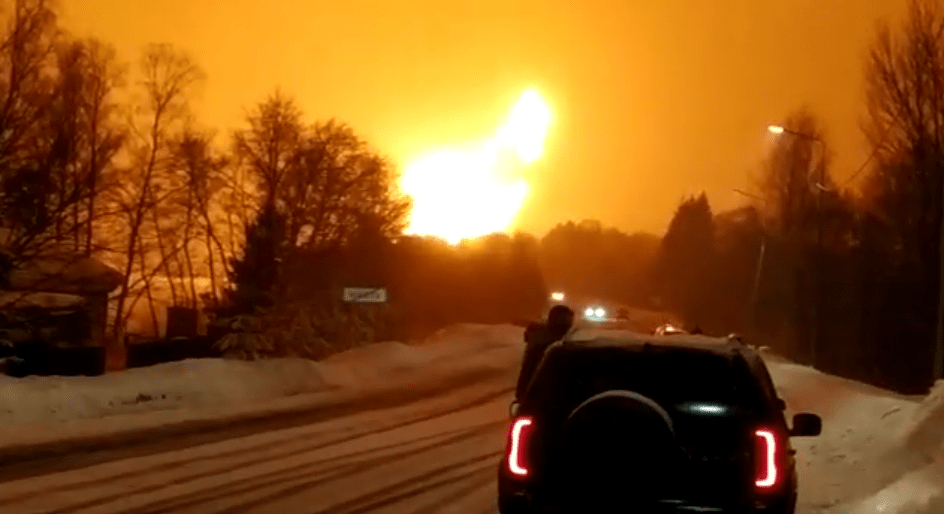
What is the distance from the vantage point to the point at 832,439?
66.7 ft

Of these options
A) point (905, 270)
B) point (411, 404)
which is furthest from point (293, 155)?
point (411, 404)

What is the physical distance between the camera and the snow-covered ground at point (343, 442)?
12.8 meters

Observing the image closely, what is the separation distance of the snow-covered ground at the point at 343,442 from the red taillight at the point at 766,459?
11.2ft

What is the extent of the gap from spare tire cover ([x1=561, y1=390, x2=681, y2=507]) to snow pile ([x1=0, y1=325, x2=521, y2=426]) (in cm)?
1390

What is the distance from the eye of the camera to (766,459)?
25.9 feet

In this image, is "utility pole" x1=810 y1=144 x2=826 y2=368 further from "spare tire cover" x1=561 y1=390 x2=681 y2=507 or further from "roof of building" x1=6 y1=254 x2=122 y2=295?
"spare tire cover" x1=561 y1=390 x2=681 y2=507

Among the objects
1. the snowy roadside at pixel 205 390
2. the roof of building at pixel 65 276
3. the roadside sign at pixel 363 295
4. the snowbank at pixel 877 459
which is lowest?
the snowbank at pixel 877 459

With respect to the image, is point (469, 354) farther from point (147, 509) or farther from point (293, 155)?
point (293, 155)

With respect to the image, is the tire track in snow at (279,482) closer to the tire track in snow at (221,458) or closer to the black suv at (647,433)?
the tire track in snow at (221,458)

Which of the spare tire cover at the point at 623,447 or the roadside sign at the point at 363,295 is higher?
the roadside sign at the point at 363,295

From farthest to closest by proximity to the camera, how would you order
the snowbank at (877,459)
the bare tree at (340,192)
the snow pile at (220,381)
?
the bare tree at (340,192) → the snow pile at (220,381) → the snowbank at (877,459)

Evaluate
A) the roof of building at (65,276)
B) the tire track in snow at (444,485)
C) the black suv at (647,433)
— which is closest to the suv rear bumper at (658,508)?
the black suv at (647,433)

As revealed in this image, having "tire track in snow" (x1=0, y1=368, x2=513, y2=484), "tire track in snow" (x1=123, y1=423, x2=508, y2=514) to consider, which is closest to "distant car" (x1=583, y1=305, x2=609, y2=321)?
"tire track in snow" (x1=0, y1=368, x2=513, y2=484)

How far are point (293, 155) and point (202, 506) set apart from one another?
61807 millimetres
